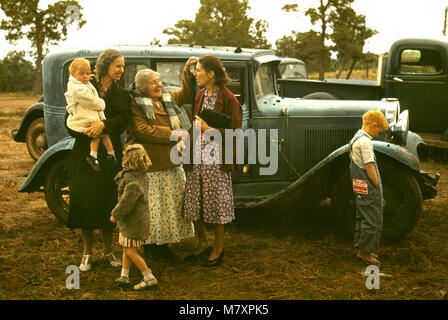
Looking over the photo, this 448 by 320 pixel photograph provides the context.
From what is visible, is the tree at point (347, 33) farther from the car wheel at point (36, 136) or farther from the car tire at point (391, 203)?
the car tire at point (391, 203)

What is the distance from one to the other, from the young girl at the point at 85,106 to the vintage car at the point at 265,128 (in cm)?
138

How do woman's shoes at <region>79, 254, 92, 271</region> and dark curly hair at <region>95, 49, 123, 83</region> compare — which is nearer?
dark curly hair at <region>95, 49, 123, 83</region>

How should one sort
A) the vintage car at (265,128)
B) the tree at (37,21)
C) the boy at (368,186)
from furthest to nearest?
the tree at (37,21) < the vintage car at (265,128) < the boy at (368,186)

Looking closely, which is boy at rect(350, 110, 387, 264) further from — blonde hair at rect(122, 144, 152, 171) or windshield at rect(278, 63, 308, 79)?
windshield at rect(278, 63, 308, 79)

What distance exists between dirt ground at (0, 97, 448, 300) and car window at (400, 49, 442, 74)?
4.48 metres

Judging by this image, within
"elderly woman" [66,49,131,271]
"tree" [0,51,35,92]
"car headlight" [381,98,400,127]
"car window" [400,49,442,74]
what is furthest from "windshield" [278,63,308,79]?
"tree" [0,51,35,92]

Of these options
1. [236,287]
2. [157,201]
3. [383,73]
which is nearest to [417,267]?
[236,287]

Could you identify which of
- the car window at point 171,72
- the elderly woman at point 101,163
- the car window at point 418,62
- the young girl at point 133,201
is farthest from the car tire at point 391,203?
the car window at point 418,62

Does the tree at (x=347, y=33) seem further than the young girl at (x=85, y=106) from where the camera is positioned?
Yes

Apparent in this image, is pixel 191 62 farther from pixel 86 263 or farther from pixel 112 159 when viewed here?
pixel 86 263

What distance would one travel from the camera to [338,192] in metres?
5.09

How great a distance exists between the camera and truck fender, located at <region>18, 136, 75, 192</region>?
17.4 ft

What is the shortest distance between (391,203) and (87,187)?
2.92m

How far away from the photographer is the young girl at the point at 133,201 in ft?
12.1
